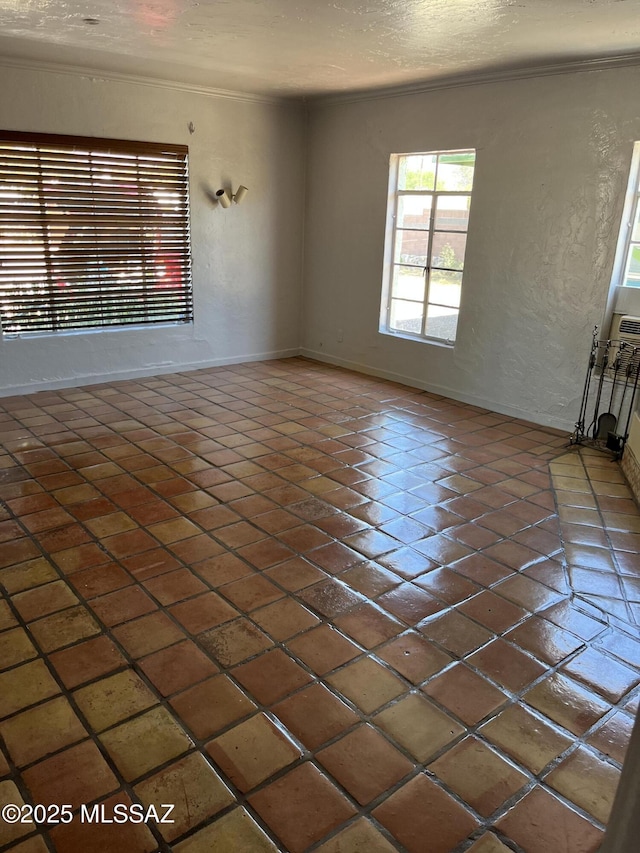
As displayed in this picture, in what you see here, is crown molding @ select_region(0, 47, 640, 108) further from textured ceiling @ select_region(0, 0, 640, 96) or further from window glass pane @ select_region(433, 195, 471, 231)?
window glass pane @ select_region(433, 195, 471, 231)

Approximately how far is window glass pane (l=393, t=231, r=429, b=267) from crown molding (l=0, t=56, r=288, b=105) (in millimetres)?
1955

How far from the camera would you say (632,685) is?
2.35 metres

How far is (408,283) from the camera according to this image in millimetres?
6297

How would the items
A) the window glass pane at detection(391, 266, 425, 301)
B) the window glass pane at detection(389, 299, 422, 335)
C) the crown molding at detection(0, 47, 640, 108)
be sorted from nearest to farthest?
the crown molding at detection(0, 47, 640, 108) → the window glass pane at detection(391, 266, 425, 301) → the window glass pane at detection(389, 299, 422, 335)

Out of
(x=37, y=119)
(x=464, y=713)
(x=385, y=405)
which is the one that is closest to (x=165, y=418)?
(x=385, y=405)

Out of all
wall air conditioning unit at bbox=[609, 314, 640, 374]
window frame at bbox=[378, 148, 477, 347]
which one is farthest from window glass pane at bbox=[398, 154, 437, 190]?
wall air conditioning unit at bbox=[609, 314, 640, 374]

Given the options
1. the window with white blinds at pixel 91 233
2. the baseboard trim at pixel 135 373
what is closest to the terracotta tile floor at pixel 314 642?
the baseboard trim at pixel 135 373

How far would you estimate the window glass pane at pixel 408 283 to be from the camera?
6.16 meters

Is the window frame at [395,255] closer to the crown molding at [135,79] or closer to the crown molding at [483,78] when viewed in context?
the crown molding at [483,78]

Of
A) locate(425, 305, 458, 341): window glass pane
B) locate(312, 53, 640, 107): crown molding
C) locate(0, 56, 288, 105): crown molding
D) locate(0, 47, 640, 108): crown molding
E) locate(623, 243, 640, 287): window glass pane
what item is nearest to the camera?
locate(312, 53, 640, 107): crown molding

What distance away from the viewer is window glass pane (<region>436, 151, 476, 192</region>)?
552 centimetres

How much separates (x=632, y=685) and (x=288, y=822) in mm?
1393

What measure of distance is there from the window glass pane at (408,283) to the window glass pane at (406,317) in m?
0.07

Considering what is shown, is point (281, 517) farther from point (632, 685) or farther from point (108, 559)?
point (632, 685)
